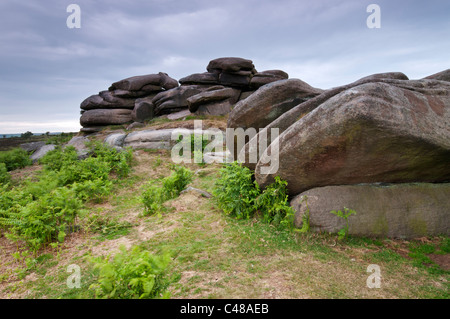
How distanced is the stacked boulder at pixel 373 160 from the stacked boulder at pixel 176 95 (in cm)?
1915

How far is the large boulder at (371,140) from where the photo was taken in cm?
528

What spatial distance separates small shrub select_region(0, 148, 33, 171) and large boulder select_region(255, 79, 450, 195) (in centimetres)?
1531

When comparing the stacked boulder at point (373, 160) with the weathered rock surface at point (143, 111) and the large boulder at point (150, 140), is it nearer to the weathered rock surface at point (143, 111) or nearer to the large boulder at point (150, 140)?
the large boulder at point (150, 140)

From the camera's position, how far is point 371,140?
17.9ft

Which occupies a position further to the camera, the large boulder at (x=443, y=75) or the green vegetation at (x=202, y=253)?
the large boulder at (x=443, y=75)

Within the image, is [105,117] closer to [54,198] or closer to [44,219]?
[54,198]

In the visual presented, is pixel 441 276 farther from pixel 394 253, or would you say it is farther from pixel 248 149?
pixel 248 149

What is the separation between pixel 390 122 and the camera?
519 cm

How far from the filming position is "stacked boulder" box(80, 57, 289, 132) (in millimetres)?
25516

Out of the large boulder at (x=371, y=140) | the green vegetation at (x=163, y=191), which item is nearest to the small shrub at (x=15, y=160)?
the green vegetation at (x=163, y=191)

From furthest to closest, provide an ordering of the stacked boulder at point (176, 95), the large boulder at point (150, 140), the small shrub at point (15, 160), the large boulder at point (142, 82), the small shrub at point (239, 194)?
the large boulder at point (142, 82), the stacked boulder at point (176, 95), the large boulder at point (150, 140), the small shrub at point (15, 160), the small shrub at point (239, 194)
